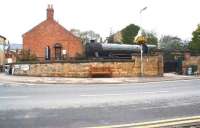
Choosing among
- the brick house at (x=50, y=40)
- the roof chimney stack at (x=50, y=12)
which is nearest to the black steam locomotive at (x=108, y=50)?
the brick house at (x=50, y=40)

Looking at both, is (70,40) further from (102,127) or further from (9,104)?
(102,127)

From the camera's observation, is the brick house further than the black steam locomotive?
Yes

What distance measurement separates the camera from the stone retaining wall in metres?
34.1

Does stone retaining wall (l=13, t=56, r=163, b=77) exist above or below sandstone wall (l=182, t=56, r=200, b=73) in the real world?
below

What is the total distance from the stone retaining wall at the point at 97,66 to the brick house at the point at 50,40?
1980 centimetres

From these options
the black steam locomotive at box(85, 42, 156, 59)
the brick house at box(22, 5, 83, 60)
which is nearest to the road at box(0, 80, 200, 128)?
the black steam locomotive at box(85, 42, 156, 59)

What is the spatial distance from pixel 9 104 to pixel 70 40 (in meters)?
42.7

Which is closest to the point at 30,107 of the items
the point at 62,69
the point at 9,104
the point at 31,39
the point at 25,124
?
the point at 9,104

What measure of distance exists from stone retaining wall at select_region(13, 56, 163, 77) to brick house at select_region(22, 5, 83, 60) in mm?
19801

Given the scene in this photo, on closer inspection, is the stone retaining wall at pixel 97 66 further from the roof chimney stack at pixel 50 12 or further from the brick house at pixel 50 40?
the brick house at pixel 50 40

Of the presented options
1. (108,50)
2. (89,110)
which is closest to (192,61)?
(108,50)

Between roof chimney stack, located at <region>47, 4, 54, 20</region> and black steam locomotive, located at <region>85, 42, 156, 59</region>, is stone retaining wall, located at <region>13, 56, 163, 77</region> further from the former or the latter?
roof chimney stack, located at <region>47, 4, 54, 20</region>

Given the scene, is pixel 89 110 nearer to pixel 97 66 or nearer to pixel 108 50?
pixel 97 66

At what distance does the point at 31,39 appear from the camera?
182 feet
